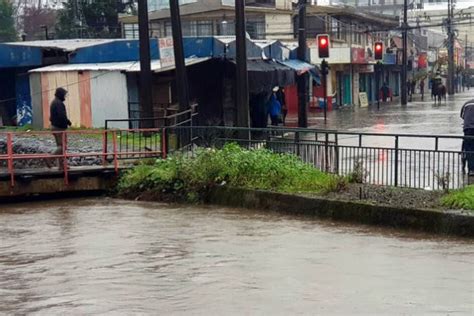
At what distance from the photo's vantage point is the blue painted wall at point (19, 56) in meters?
32.6

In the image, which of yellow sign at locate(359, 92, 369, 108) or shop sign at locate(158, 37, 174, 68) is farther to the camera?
yellow sign at locate(359, 92, 369, 108)

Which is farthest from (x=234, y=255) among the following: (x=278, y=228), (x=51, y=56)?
(x=51, y=56)

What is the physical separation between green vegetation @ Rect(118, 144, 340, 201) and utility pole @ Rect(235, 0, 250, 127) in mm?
5568

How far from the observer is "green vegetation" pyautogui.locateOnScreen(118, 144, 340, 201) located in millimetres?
15211

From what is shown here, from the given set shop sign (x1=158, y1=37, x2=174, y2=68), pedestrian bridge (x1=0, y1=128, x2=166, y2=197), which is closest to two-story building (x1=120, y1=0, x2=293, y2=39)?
shop sign (x1=158, y1=37, x2=174, y2=68)

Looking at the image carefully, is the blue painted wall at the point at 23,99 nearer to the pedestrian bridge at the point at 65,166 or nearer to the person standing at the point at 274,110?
the person standing at the point at 274,110

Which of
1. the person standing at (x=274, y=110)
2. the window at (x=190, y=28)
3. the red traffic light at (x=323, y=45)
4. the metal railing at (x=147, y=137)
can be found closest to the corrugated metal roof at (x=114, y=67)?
the person standing at (x=274, y=110)

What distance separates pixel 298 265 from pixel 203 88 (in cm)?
2012

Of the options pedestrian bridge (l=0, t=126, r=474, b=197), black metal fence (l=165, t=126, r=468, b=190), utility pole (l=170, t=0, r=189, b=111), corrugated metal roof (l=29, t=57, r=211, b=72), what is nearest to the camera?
black metal fence (l=165, t=126, r=468, b=190)

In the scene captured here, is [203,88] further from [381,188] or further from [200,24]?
[200,24]

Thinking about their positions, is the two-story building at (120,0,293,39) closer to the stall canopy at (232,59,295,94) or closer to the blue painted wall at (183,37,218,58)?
the stall canopy at (232,59,295,94)

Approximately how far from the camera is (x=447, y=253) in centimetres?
1104

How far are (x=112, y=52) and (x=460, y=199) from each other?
20556 mm

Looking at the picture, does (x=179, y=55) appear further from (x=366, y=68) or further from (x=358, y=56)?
(x=366, y=68)
